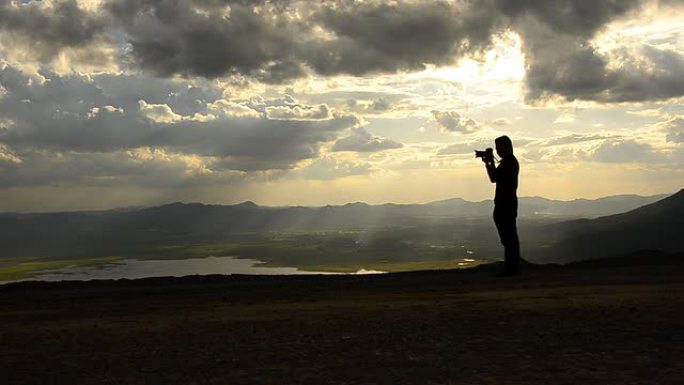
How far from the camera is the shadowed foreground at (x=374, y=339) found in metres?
7.51

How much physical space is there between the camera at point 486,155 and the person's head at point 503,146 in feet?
0.78

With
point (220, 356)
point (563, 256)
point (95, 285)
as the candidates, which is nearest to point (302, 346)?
point (220, 356)

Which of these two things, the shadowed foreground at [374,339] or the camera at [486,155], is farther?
the camera at [486,155]

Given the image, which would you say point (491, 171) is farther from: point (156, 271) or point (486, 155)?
point (156, 271)

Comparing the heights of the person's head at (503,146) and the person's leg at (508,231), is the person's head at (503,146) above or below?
above

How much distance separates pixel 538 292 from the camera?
14.4m

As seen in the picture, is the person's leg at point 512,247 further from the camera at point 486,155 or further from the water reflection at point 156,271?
the water reflection at point 156,271

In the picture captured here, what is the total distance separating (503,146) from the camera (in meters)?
18.8

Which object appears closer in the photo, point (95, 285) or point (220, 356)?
point (220, 356)

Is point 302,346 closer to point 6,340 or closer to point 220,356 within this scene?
point 220,356

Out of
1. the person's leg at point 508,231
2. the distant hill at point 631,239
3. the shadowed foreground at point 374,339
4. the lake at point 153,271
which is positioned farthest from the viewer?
the distant hill at point 631,239

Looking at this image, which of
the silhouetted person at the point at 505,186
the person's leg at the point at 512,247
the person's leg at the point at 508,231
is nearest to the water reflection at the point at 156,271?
the person's leg at the point at 512,247

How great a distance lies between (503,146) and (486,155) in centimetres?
60

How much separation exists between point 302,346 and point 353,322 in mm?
2022
